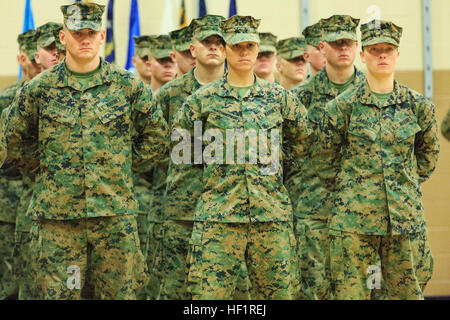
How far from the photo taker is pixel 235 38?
541cm

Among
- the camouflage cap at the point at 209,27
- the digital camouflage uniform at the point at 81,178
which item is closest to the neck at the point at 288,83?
the camouflage cap at the point at 209,27

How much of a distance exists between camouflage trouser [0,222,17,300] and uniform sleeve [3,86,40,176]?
218 cm

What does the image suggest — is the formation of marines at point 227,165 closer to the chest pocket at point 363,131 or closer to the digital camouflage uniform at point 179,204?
the chest pocket at point 363,131

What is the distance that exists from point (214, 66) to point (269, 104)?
1.11 metres

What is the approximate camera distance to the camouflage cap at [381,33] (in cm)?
560

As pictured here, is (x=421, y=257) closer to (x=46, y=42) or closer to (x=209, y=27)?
(x=209, y=27)

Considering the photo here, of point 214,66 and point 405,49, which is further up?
point 405,49

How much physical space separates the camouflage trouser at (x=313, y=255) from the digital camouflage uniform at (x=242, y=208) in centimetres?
133

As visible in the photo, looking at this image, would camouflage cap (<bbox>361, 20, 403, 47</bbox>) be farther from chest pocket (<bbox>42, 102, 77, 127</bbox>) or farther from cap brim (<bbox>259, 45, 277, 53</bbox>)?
cap brim (<bbox>259, 45, 277, 53</bbox>)

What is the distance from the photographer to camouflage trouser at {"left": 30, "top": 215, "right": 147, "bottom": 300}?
5.32 meters

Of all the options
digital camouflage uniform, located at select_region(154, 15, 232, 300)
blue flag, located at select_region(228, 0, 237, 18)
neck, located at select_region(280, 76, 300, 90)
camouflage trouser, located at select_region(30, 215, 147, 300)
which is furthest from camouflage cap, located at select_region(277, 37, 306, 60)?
camouflage trouser, located at select_region(30, 215, 147, 300)

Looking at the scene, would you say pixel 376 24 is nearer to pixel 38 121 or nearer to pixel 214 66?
pixel 214 66
